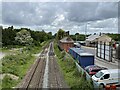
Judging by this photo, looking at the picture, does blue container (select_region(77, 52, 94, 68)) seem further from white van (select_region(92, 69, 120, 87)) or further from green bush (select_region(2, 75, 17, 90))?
white van (select_region(92, 69, 120, 87))

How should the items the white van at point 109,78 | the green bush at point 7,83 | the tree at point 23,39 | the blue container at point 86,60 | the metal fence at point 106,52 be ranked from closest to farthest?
the white van at point 109,78
the green bush at point 7,83
the blue container at point 86,60
the metal fence at point 106,52
the tree at point 23,39

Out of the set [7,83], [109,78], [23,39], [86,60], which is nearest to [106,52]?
[86,60]

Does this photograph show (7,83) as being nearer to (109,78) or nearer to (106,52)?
(109,78)

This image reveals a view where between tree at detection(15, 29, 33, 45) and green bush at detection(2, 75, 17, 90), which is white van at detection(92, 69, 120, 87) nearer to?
green bush at detection(2, 75, 17, 90)

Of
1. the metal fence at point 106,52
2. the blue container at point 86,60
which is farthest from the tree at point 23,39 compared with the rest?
the blue container at point 86,60

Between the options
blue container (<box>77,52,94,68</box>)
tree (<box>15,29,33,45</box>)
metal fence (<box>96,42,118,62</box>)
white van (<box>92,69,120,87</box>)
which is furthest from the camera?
tree (<box>15,29,33,45</box>)

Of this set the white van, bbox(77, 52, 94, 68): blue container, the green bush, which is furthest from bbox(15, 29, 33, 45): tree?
the white van

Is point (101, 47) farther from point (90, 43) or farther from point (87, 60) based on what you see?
point (90, 43)

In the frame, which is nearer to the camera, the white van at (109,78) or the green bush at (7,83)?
the white van at (109,78)

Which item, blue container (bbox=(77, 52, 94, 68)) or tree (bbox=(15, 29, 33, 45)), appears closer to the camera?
blue container (bbox=(77, 52, 94, 68))

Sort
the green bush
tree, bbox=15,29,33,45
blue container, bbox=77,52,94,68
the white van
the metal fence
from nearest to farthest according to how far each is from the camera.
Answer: the white van < the green bush < blue container, bbox=77,52,94,68 < the metal fence < tree, bbox=15,29,33,45

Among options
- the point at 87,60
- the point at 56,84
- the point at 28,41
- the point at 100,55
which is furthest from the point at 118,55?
the point at 28,41

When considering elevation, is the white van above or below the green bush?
above

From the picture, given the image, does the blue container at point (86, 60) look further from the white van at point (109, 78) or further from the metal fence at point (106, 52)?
the white van at point (109, 78)
